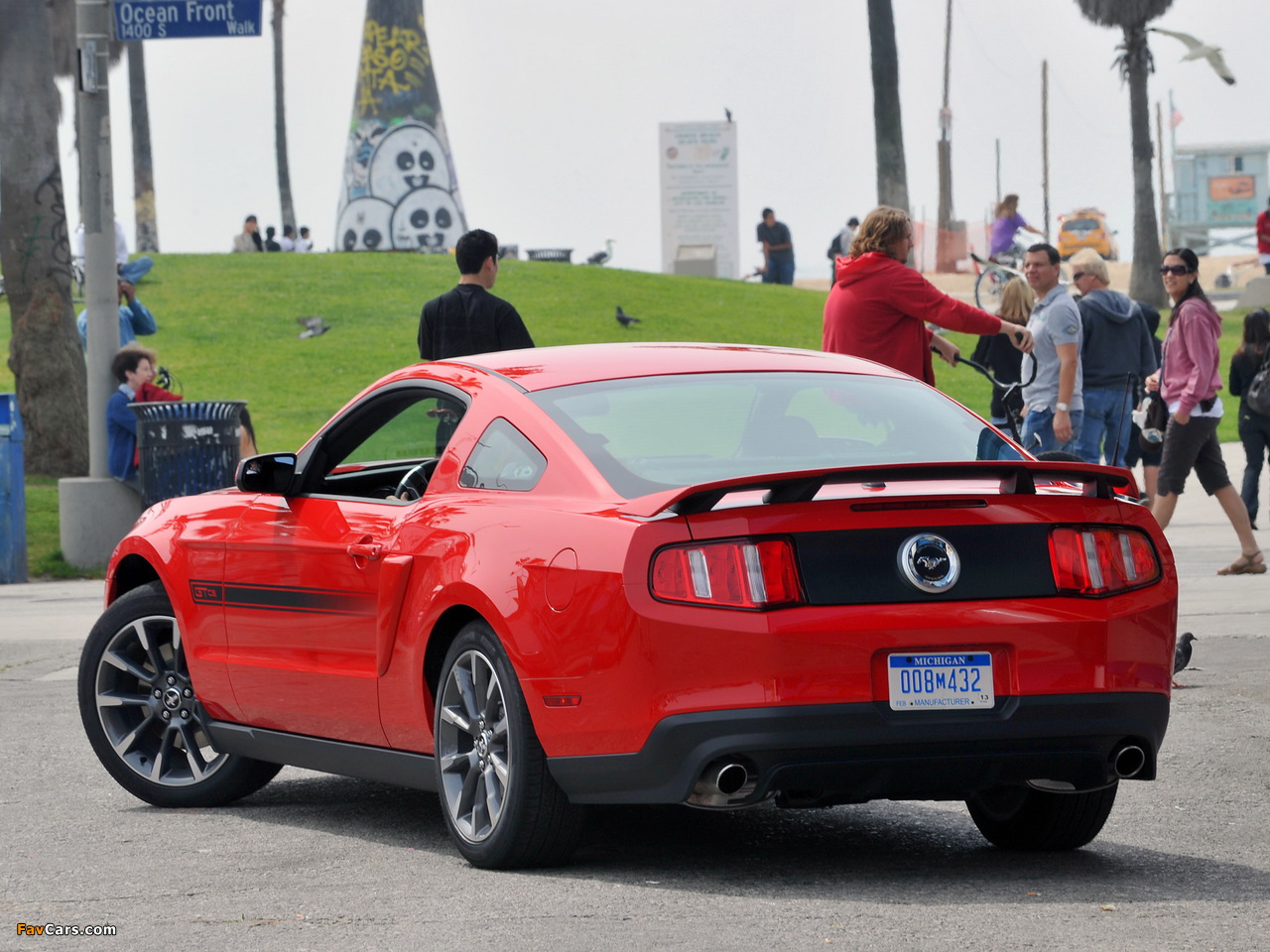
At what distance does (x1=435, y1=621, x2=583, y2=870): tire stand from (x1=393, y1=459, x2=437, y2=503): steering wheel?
0.69 meters

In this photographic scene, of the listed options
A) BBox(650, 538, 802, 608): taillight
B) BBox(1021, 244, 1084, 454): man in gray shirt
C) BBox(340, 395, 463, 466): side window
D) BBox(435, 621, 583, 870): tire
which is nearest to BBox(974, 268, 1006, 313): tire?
BBox(1021, 244, 1084, 454): man in gray shirt

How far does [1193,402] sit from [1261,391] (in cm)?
185

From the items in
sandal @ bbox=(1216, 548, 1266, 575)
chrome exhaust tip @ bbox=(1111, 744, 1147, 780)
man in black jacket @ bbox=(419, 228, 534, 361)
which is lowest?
sandal @ bbox=(1216, 548, 1266, 575)

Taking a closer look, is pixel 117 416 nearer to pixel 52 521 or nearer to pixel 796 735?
pixel 52 521

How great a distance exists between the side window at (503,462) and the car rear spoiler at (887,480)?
548 mm

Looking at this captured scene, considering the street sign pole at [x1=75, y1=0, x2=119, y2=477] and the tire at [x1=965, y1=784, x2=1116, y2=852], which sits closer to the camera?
the tire at [x1=965, y1=784, x2=1116, y2=852]

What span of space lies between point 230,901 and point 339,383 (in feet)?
81.3

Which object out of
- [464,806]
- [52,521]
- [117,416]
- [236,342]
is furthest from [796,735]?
[236,342]

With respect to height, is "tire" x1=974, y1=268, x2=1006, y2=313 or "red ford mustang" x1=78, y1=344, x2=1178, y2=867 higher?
"tire" x1=974, y1=268, x2=1006, y2=313

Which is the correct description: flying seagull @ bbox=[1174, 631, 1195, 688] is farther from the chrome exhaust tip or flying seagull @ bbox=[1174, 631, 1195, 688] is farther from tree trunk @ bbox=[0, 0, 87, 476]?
tree trunk @ bbox=[0, 0, 87, 476]

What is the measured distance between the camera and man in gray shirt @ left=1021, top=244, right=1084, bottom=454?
36.0 feet

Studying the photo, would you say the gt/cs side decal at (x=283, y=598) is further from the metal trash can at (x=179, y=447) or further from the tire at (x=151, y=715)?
the metal trash can at (x=179, y=447)

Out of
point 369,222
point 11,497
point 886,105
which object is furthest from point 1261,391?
point 369,222

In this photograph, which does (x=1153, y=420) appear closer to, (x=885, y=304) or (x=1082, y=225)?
(x=885, y=304)
